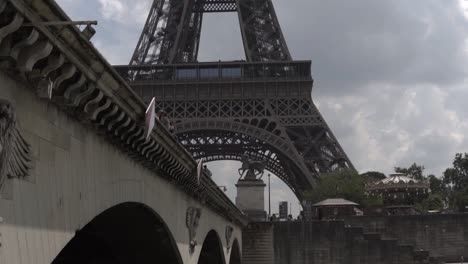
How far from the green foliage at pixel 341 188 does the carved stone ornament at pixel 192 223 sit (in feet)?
135

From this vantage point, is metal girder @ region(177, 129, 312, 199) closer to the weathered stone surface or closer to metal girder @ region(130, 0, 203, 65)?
metal girder @ region(130, 0, 203, 65)

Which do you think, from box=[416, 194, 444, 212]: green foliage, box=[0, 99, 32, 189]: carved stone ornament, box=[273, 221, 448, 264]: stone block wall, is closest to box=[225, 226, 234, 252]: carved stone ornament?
box=[273, 221, 448, 264]: stone block wall

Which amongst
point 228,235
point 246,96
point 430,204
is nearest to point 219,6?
point 246,96

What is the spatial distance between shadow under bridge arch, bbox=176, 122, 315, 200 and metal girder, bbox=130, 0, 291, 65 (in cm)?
944

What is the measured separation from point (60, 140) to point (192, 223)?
40.8 ft

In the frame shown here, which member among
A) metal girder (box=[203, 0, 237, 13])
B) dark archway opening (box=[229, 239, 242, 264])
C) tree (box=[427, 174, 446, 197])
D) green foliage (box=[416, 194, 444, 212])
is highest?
metal girder (box=[203, 0, 237, 13])

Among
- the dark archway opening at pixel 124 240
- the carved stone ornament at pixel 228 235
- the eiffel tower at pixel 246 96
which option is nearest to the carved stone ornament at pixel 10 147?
the dark archway opening at pixel 124 240

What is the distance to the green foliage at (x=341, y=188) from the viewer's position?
61531mm

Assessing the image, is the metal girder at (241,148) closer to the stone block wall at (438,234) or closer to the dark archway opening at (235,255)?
the stone block wall at (438,234)

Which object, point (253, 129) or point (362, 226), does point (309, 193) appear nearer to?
point (253, 129)

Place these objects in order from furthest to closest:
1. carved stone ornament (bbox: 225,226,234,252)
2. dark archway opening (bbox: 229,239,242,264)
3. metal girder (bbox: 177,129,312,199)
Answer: metal girder (bbox: 177,129,312,199) → dark archway opening (bbox: 229,239,242,264) → carved stone ornament (bbox: 225,226,234,252)

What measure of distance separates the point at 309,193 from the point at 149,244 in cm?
4619

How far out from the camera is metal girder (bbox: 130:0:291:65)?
71812 mm

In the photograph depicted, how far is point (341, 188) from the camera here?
211 feet
